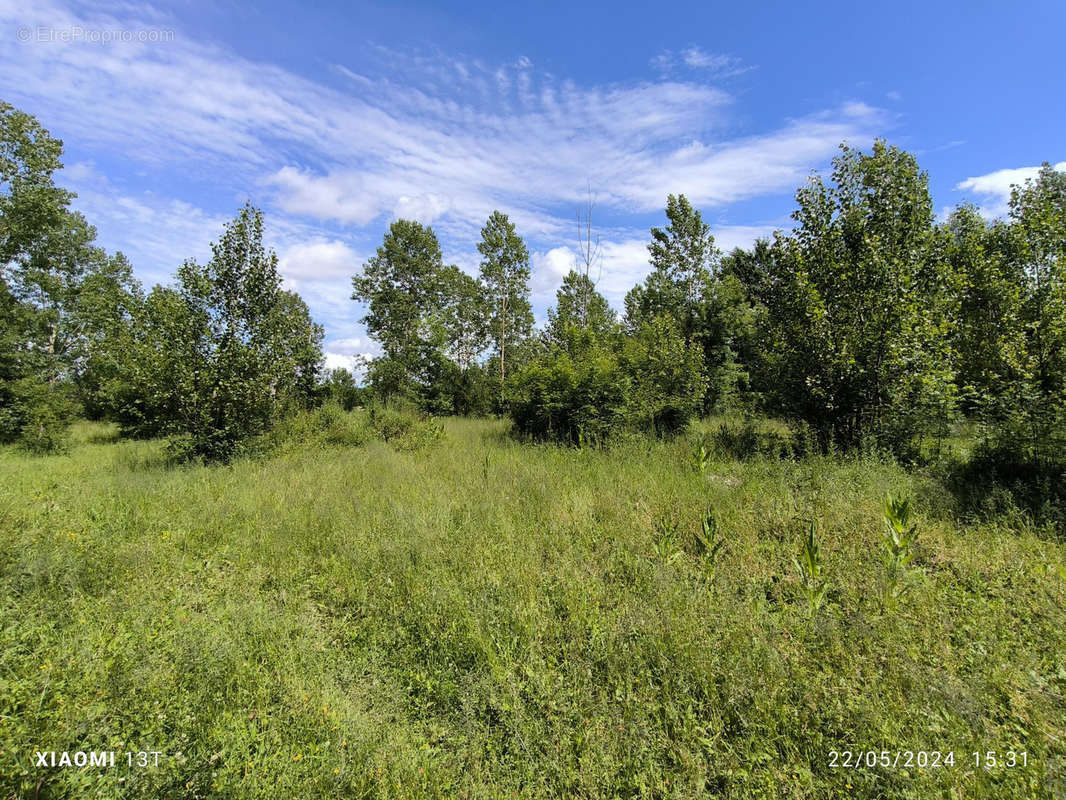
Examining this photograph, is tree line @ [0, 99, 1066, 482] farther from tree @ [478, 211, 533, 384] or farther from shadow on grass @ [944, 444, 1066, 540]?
tree @ [478, 211, 533, 384]

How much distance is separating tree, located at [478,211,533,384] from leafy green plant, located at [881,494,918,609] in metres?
23.3

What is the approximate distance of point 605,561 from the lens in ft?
15.5

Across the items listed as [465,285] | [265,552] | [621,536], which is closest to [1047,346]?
[621,536]

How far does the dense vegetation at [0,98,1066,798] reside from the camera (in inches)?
99.0

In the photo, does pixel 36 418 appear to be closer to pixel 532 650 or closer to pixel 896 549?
pixel 532 650

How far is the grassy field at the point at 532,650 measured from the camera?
2.40 m

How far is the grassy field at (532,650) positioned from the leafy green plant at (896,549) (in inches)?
4.1

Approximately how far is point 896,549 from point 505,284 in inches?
1067

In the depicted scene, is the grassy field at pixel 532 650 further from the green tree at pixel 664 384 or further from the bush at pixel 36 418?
the bush at pixel 36 418

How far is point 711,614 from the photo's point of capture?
11.6 feet

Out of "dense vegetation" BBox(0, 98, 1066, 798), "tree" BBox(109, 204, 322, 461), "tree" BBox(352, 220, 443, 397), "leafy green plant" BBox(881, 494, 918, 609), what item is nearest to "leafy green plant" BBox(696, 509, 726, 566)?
"dense vegetation" BBox(0, 98, 1066, 798)

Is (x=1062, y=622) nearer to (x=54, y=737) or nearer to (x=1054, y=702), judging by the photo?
(x=1054, y=702)

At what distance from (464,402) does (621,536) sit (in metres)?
22.2
